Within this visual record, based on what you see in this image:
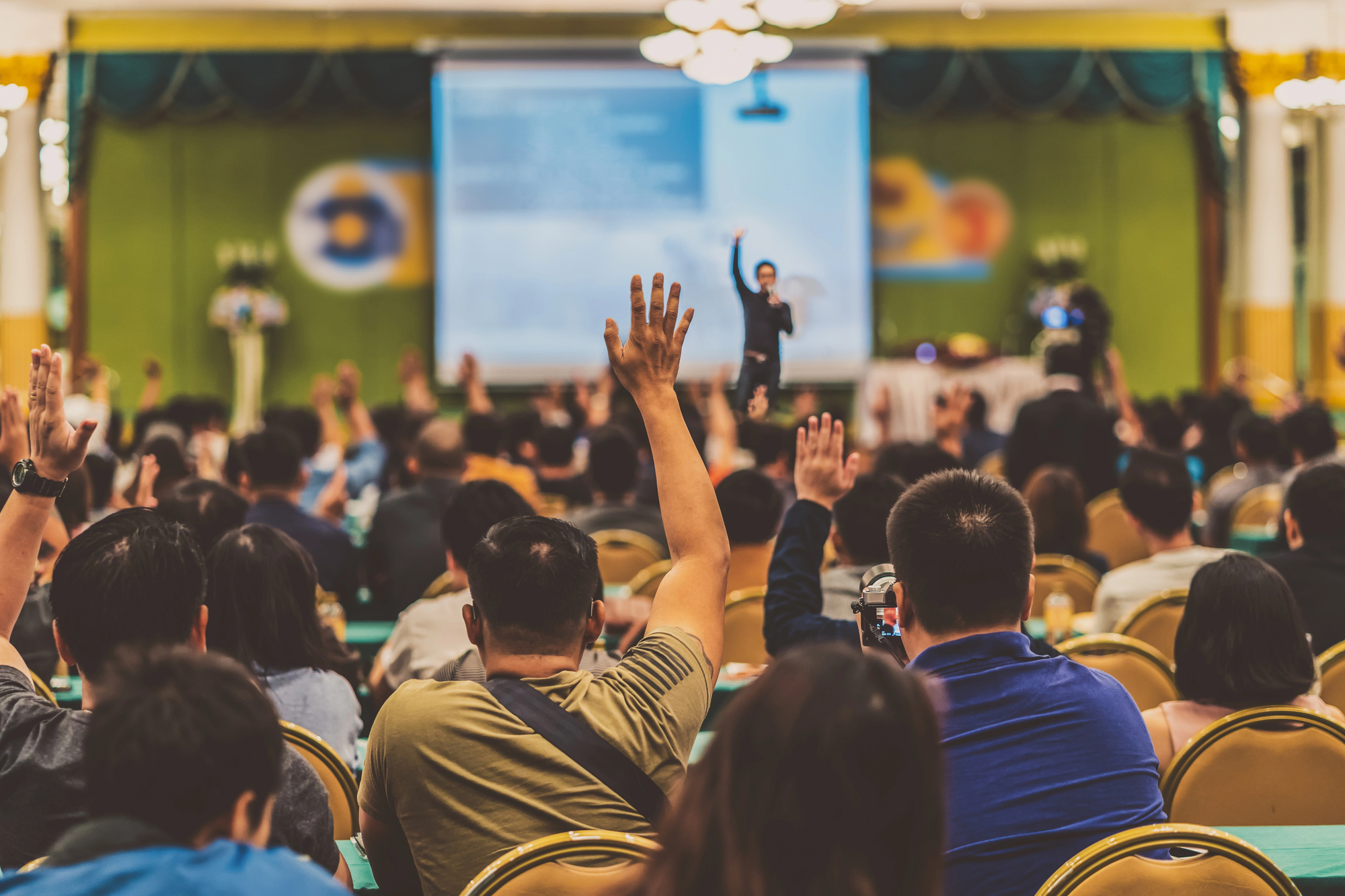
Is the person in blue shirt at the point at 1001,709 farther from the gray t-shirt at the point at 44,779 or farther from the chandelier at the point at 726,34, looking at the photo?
the chandelier at the point at 726,34

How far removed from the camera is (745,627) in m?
3.82

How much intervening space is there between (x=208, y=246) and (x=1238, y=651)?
1162 cm

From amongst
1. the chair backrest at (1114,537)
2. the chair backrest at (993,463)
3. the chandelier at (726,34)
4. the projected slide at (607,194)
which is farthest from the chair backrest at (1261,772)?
the projected slide at (607,194)

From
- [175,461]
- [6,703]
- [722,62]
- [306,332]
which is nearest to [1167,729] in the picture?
[6,703]

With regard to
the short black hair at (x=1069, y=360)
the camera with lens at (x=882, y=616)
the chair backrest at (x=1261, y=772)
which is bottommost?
the chair backrest at (x=1261, y=772)

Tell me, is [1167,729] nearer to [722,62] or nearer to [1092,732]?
[1092,732]

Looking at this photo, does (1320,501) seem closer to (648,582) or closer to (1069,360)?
(648,582)

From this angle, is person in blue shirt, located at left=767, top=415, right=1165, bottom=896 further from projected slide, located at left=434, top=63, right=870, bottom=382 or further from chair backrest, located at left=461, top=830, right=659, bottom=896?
projected slide, located at left=434, top=63, right=870, bottom=382

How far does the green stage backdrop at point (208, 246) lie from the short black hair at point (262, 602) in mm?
9948

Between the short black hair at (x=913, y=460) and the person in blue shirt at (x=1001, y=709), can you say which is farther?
the short black hair at (x=913, y=460)

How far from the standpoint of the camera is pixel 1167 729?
8.29ft

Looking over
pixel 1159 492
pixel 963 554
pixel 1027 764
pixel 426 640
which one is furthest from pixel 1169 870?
pixel 1159 492

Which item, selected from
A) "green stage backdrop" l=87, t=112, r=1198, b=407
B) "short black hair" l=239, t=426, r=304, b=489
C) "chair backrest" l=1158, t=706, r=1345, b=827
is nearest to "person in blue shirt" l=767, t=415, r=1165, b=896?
"chair backrest" l=1158, t=706, r=1345, b=827

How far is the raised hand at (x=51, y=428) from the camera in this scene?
6.92ft
